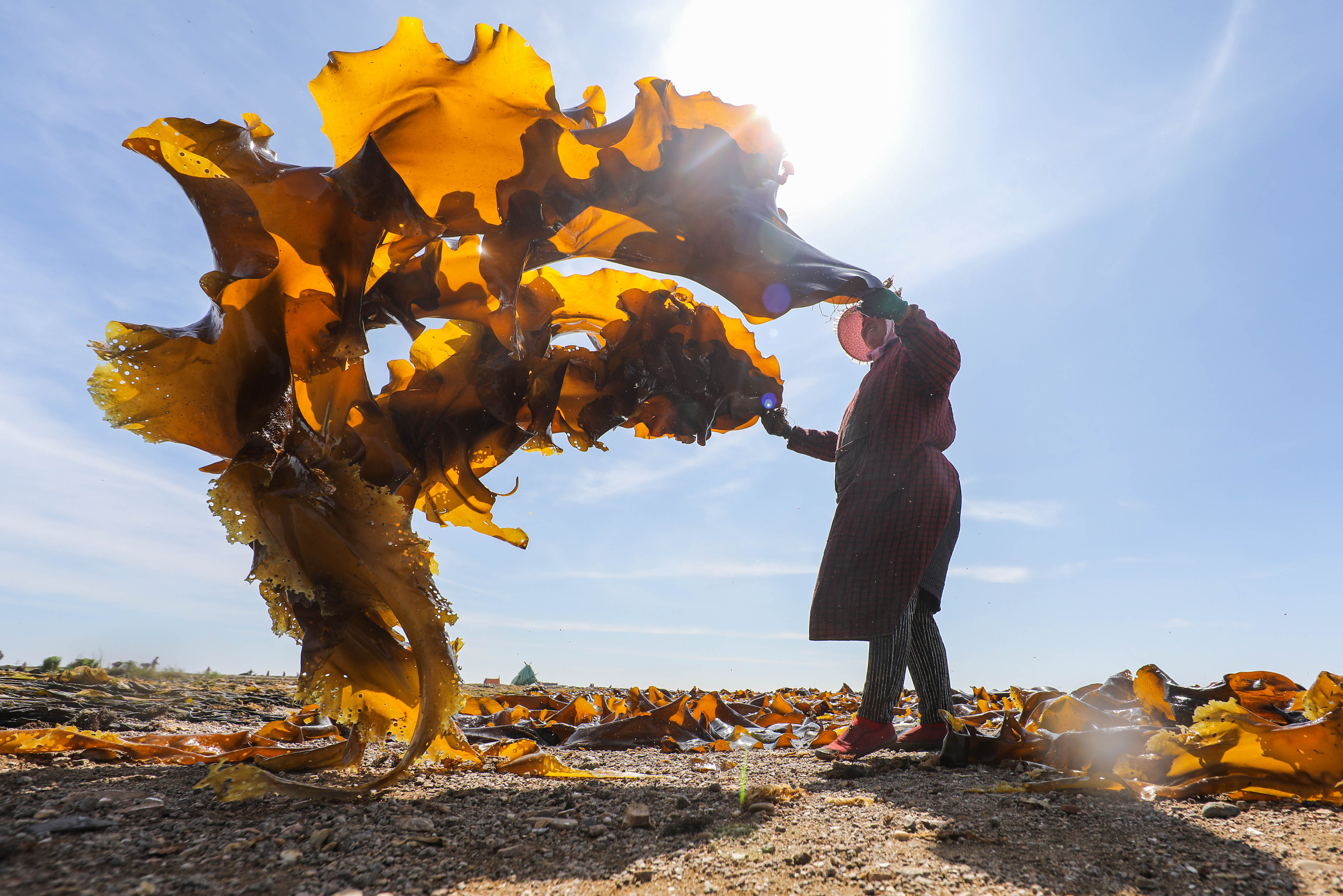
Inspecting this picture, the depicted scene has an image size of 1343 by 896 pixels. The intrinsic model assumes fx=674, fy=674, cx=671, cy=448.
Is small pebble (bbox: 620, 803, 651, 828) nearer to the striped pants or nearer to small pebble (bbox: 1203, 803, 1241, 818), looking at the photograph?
small pebble (bbox: 1203, 803, 1241, 818)

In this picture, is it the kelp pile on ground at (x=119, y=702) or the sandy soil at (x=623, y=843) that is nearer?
the sandy soil at (x=623, y=843)

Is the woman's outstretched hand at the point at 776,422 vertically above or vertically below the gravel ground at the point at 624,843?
above

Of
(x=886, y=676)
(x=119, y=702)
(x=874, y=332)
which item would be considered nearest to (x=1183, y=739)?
(x=886, y=676)

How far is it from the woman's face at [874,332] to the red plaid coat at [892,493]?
0.21m

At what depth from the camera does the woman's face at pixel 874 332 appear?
10.9ft

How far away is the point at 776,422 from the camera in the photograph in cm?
326

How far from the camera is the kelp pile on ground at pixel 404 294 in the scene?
1731 mm

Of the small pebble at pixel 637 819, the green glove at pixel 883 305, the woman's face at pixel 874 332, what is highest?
the woman's face at pixel 874 332

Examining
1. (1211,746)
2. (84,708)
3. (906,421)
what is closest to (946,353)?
(906,421)

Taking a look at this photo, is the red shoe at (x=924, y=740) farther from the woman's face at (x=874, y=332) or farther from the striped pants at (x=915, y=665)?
the woman's face at (x=874, y=332)

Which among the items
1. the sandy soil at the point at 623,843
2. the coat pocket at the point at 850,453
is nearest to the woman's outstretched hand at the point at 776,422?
the coat pocket at the point at 850,453

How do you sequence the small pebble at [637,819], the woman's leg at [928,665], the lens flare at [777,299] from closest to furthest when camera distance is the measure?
the small pebble at [637,819]
the lens flare at [777,299]
the woman's leg at [928,665]

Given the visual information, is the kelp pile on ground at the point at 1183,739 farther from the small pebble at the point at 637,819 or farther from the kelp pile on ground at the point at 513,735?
the small pebble at the point at 637,819

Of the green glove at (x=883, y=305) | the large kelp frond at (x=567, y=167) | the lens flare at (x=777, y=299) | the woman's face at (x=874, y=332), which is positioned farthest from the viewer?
the woman's face at (x=874, y=332)
